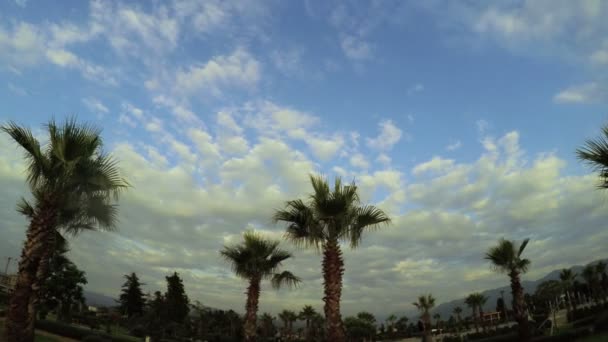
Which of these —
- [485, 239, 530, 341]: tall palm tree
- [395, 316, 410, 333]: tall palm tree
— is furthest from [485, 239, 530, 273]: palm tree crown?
[395, 316, 410, 333]: tall palm tree

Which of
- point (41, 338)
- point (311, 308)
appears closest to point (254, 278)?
point (41, 338)

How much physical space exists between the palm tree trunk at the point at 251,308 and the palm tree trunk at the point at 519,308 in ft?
51.7

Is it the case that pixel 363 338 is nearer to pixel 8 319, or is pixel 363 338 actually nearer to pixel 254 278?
pixel 254 278

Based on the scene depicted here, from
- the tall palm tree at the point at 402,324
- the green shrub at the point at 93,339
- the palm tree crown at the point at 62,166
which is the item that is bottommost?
the tall palm tree at the point at 402,324

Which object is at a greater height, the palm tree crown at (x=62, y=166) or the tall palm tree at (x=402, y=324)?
the palm tree crown at (x=62, y=166)

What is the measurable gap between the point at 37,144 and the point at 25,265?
3836 mm

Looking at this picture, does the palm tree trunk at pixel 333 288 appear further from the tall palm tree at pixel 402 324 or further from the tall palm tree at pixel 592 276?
the tall palm tree at pixel 402 324

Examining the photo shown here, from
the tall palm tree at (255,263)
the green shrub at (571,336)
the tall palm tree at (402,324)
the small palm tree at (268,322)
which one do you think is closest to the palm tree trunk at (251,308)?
the tall palm tree at (255,263)

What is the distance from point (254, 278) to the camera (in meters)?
22.5

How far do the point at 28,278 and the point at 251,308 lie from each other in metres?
12.3

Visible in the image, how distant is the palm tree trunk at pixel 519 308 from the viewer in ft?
77.6

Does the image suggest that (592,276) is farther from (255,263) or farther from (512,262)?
(255,263)

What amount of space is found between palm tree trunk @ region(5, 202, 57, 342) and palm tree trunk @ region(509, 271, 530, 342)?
80.9 ft

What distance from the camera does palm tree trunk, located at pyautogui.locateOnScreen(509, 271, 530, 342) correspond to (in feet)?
77.6
